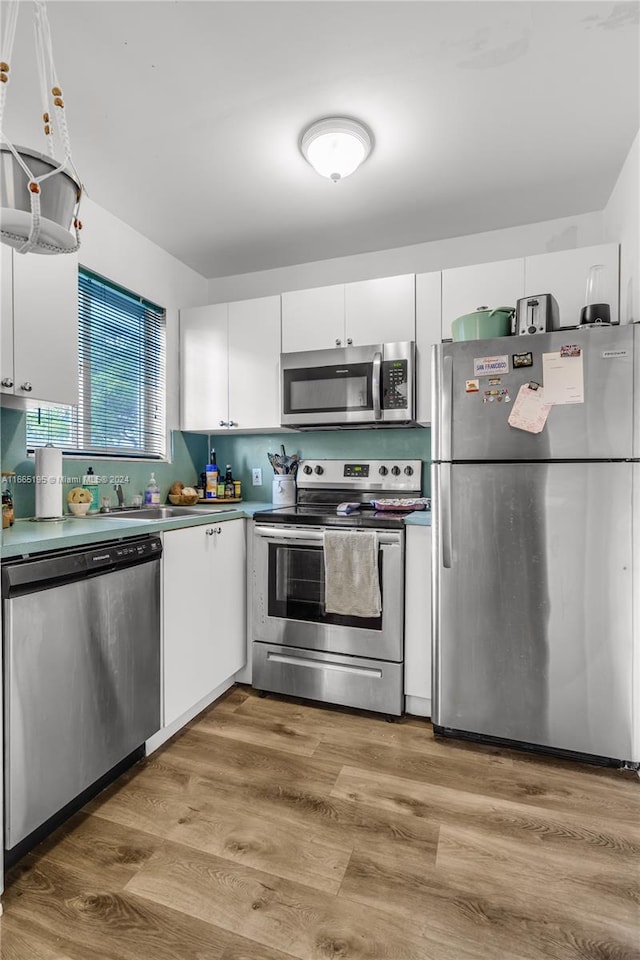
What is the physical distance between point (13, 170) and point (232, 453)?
96.4 inches

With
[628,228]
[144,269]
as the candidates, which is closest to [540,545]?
[628,228]

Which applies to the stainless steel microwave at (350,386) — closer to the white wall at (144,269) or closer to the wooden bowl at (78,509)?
the white wall at (144,269)

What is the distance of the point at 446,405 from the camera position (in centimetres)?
205

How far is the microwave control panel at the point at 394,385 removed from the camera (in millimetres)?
2574

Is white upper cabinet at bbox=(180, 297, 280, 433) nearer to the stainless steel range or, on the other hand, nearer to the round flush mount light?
the stainless steel range

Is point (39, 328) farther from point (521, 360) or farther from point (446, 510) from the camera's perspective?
point (521, 360)

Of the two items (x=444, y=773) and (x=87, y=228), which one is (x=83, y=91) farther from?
(x=444, y=773)

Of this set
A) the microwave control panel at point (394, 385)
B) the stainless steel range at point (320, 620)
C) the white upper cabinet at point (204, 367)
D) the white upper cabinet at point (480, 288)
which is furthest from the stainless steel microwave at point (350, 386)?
the stainless steel range at point (320, 620)

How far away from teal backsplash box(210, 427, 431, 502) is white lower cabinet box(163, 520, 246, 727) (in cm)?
81

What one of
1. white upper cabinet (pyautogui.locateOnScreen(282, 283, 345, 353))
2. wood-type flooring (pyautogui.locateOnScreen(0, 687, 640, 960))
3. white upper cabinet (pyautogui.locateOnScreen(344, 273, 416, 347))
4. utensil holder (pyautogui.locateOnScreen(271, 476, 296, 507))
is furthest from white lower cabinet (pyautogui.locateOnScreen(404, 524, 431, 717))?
white upper cabinet (pyautogui.locateOnScreen(282, 283, 345, 353))

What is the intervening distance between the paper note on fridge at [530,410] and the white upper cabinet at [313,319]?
3.73 ft

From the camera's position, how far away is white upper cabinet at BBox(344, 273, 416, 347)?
2.61 m

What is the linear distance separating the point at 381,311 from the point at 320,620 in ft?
5.53

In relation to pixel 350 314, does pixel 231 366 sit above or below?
below
